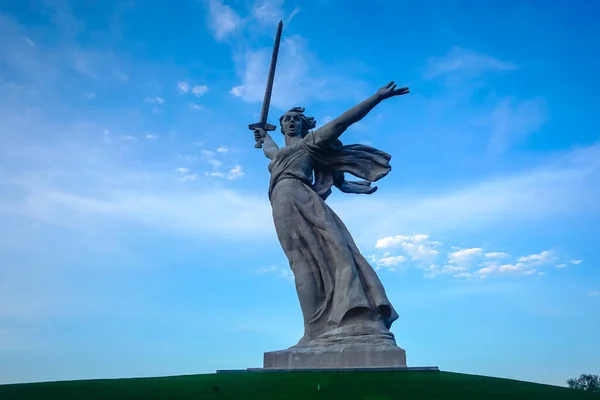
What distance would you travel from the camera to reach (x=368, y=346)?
10281mm

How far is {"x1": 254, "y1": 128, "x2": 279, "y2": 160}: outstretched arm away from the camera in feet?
43.0

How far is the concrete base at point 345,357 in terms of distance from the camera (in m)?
10.1

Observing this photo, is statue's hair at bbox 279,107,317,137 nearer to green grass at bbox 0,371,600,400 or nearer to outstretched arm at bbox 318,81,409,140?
outstretched arm at bbox 318,81,409,140

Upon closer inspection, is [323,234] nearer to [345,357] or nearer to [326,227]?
[326,227]

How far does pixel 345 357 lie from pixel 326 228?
264 cm

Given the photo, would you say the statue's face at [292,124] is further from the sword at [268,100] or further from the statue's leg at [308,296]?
the statue's leg at [308,296]

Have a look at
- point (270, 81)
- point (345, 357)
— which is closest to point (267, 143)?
point (270, 81)

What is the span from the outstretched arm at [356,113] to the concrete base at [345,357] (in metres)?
4.31

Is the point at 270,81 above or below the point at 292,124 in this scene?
above

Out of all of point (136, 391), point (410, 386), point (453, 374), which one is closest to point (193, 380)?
point (136, 391)

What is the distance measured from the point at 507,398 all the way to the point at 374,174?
6502mm

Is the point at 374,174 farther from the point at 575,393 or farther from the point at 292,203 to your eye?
the point at 575,393

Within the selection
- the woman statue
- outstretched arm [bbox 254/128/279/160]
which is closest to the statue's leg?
the woman statue

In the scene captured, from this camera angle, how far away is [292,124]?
42.7 ft
